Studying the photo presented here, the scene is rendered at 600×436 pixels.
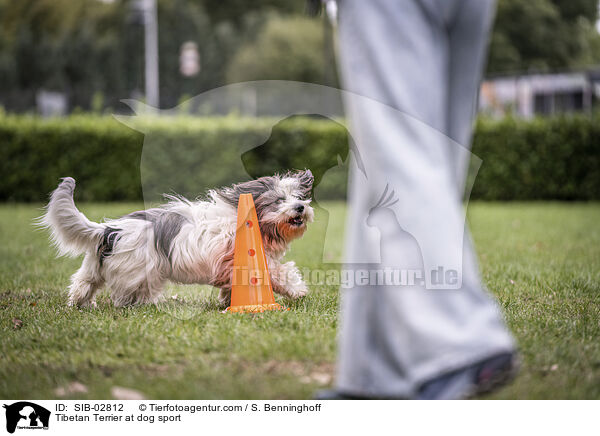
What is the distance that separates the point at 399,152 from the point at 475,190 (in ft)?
41.6

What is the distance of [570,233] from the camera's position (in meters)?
8.30

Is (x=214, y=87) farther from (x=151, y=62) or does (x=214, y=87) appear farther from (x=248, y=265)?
(x=248, y=265)

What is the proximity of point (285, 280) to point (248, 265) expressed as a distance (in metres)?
0.38

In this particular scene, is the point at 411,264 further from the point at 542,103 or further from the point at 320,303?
the point at 542,103

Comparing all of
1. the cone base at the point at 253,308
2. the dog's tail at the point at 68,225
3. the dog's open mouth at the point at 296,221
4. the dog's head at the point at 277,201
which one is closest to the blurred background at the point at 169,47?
the dog's tail at the point at 68,225

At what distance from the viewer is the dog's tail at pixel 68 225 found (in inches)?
161

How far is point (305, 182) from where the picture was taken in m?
4.16

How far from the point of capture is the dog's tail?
13.4ft

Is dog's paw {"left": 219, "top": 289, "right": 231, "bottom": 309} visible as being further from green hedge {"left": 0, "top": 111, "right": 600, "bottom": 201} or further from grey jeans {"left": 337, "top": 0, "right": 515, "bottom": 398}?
green hedge {"left": 0, "top": 111, "right": 600, "bottom": 201}

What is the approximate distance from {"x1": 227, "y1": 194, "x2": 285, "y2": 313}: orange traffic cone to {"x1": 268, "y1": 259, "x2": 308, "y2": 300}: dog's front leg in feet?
0.63

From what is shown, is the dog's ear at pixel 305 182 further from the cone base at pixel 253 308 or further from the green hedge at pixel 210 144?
the green hedge at pixel 210 144
